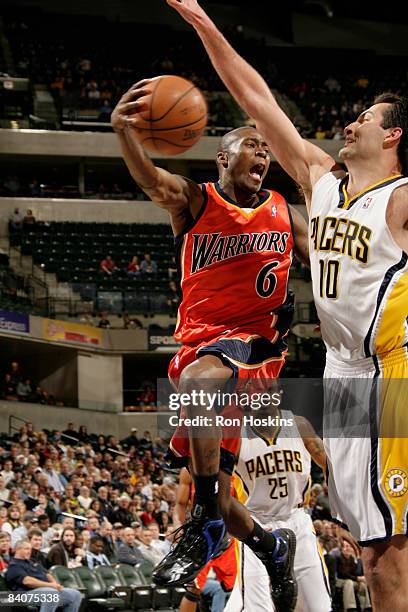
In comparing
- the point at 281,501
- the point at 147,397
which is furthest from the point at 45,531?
the point at 147,397

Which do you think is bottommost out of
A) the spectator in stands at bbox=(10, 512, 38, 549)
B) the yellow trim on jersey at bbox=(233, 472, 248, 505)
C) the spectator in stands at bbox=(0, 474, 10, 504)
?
the spectator in stands at bbox=(0, 474, 10, 504)

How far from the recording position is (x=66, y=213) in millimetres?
26578

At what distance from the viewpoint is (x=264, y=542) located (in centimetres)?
545

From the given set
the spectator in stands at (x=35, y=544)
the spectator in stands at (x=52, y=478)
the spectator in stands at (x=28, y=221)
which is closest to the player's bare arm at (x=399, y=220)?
the spectator in stands at (x=35, y=544)

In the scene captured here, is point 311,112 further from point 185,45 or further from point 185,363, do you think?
point 185,363

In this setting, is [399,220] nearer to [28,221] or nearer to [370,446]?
[370,446]

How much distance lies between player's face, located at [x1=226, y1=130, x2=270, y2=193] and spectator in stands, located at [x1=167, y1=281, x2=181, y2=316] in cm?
1849

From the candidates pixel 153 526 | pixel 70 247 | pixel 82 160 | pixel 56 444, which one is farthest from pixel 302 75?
pixel 153 526

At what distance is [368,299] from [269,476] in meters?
3.37

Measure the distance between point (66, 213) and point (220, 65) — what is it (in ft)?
73.9

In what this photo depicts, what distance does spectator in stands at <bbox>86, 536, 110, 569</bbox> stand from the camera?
1175 centimetres

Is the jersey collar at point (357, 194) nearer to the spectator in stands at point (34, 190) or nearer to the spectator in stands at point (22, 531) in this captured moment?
the spectator in stands at point (22, 531)

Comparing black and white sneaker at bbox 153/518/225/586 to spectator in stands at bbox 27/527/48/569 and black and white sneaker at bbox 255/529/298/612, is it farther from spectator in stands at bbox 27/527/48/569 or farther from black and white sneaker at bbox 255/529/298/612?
spectator in stands at bbox 27/527/48/569

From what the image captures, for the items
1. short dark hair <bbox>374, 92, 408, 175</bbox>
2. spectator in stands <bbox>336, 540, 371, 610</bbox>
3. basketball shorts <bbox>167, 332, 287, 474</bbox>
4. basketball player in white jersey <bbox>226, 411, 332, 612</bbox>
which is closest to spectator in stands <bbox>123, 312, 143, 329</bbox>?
spectator in stands <bbox>336, 540, 371, 610</bbox>
